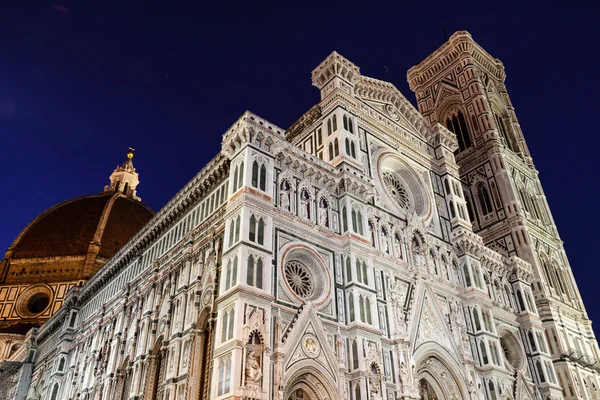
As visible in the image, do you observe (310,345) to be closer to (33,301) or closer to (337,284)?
(337,284)

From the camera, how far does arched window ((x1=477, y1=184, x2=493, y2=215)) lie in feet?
137

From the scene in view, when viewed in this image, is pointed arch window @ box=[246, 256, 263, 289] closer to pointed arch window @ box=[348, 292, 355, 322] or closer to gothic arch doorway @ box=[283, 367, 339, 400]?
gothic arch doorway @ box=[283, 367, 339, 400]

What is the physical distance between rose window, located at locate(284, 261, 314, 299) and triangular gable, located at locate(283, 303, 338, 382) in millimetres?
941

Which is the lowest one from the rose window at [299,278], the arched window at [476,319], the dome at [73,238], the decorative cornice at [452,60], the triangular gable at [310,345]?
the triangular gable at [310,345]

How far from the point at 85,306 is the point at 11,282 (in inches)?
963

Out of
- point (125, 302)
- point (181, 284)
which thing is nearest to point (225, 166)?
point (181, 284)

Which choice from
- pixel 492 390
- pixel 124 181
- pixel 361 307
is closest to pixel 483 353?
pixel 492 390

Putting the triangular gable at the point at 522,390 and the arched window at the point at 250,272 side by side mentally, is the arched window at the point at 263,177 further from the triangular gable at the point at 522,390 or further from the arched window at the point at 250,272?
the triangular gable at the point at 522,390

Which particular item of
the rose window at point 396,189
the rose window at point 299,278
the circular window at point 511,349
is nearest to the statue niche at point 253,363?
the rose window at point 299,278

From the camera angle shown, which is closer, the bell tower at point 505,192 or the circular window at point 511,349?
the circular window at point 511,349

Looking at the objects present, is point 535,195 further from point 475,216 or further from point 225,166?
point 225,166

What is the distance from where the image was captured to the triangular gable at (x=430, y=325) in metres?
24.9

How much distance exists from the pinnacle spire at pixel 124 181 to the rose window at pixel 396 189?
169ft

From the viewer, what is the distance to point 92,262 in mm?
56344
